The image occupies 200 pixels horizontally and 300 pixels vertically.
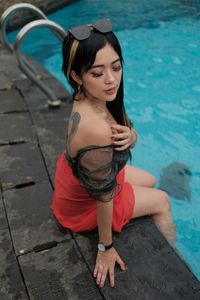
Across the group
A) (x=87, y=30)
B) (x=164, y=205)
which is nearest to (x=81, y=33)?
(x=87, y=30)

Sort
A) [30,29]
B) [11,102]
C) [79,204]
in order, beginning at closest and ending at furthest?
[79,204]
[30,29]
[11,102]

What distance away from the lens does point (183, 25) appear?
27.8 feet

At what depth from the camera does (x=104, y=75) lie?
79.4 inches

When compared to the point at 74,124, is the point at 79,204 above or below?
below

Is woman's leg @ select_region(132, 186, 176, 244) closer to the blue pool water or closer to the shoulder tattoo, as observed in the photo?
the blue pool water

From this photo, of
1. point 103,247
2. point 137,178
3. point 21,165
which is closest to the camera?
point 103,247

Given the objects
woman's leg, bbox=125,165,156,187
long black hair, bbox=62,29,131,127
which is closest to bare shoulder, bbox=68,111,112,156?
long black hair, bbox=62,29,131,127

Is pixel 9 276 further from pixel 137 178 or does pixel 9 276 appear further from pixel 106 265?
pixel 137 178

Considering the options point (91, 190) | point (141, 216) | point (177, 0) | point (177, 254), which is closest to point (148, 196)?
point (141, 216)

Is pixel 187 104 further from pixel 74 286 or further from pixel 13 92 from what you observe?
pixel 74 286

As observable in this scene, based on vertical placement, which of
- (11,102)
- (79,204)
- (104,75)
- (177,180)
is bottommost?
(177,180)

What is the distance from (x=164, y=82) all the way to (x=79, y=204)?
4.51m

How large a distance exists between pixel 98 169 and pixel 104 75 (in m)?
0.52

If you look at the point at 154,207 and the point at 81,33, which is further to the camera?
the point at 154,207
